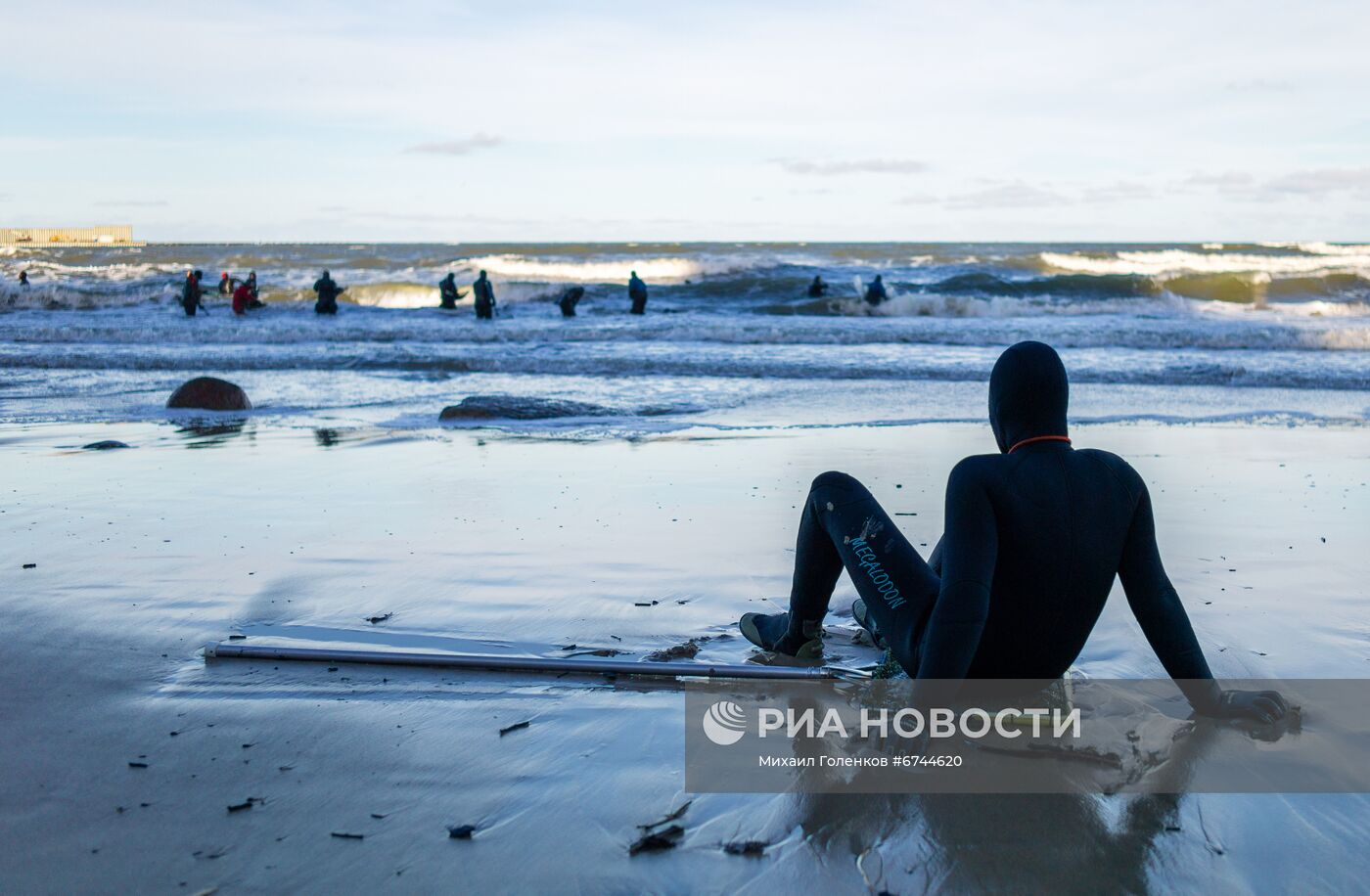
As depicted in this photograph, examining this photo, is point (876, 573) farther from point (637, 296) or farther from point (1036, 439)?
point (637, 296)

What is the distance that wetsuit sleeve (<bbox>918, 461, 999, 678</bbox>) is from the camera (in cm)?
271

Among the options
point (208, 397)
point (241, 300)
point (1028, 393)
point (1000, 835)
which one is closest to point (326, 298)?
point (241, 300)

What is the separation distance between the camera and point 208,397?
39.2ft

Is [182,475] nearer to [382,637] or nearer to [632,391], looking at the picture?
[382,637]

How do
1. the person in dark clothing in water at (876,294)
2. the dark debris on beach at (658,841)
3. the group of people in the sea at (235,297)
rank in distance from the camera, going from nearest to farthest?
the dark debris on beach at (658,841) < the group of people in the sea at (235,297) < the person in dark clothing in water at (876,294)

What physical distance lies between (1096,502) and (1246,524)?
12.6ft

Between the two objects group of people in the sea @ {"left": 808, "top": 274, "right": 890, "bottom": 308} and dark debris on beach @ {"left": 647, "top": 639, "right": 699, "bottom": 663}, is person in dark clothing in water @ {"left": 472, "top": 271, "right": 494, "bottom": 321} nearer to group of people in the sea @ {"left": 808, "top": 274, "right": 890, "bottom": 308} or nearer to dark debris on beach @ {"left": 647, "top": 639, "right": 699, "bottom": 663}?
group of people in the sea @ {"left": 808, "top": 274, "right": 890, "bottom": 308}

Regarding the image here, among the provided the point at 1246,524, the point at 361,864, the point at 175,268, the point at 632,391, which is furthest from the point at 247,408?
the point at 175,268

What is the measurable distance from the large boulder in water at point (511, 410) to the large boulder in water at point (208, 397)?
2429 millimetres

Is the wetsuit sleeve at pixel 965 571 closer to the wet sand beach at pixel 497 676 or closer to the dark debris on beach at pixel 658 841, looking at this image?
the wet sand beach at pixel 497 676

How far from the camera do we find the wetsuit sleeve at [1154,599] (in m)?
2.89

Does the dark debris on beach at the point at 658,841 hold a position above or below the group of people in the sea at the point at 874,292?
below

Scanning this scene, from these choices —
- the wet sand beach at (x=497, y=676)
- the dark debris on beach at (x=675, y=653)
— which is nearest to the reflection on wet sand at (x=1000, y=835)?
the wet sand beach at (x=497, y=676)

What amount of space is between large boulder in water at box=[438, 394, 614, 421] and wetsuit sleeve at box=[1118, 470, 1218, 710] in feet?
27.0
